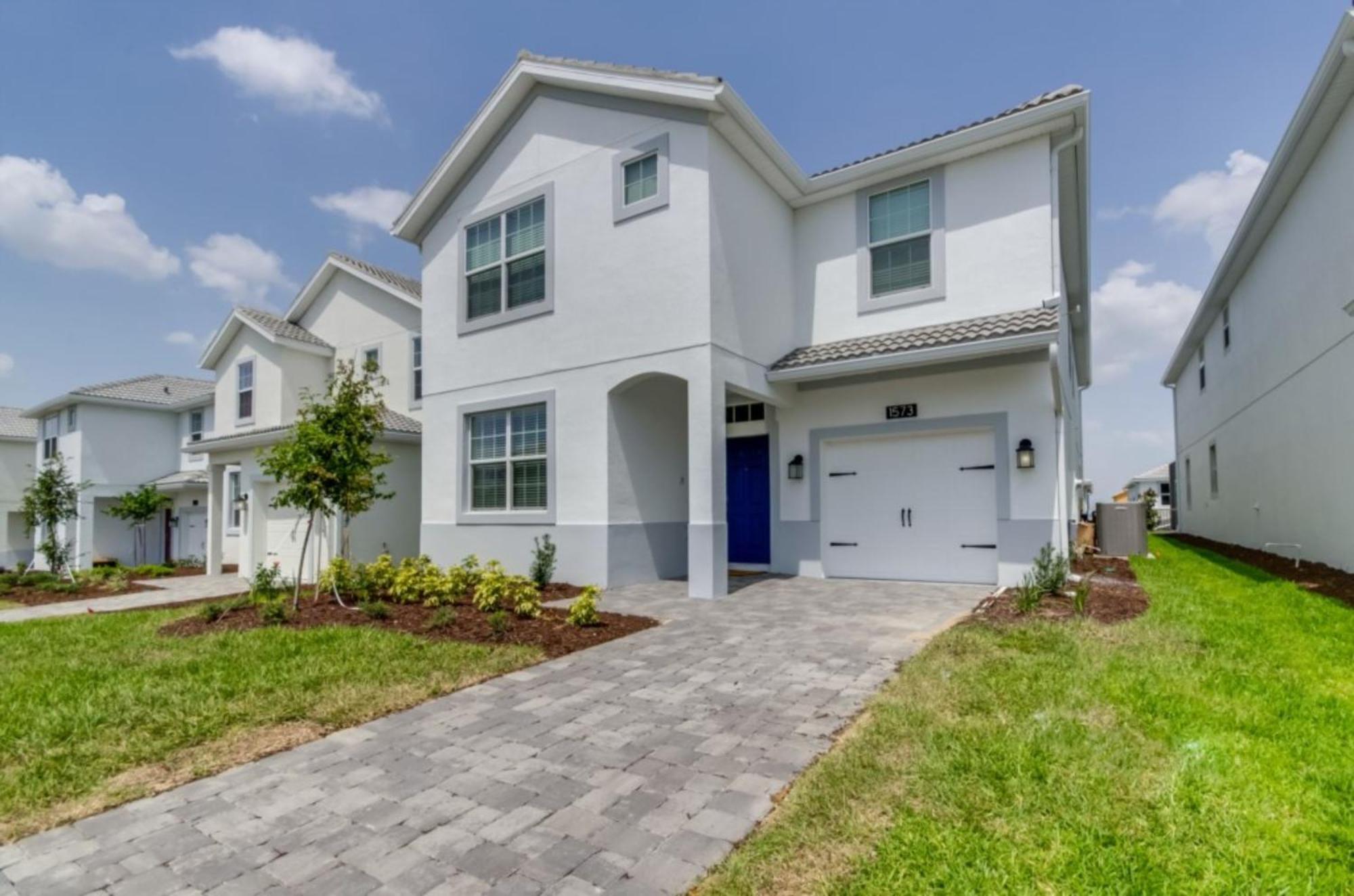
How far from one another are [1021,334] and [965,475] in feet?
7.43

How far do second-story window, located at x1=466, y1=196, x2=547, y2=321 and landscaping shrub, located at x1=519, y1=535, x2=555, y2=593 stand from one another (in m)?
4.15

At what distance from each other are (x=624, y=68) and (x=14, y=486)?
3445 centimetres

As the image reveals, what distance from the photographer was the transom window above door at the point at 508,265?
11.2 meters

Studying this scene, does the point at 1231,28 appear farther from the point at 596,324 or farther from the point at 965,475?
the point at 596,324

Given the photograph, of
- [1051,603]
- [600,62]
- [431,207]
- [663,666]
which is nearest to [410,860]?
[663,666]

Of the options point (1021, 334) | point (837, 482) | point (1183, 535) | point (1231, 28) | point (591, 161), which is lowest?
A: point (1183, 535)

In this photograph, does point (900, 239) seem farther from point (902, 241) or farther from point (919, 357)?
point (919, 357)

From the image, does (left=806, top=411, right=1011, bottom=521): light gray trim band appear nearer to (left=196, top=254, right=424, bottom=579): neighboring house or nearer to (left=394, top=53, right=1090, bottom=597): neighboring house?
(left=394, top=53, right=1090, bottom=597): neighboring house

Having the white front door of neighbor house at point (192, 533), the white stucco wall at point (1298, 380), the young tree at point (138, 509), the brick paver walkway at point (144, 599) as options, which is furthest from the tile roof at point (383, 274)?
the white stucco wall at point (1298, 380)

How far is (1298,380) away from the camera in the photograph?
11.3 metres

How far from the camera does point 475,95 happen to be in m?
12.3

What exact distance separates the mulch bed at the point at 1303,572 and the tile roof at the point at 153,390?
27.6 metres

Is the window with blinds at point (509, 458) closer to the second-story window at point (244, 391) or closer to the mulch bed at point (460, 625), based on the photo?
the mulch bed at point (460, 625)

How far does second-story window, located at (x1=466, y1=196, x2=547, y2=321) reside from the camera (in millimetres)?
11242
